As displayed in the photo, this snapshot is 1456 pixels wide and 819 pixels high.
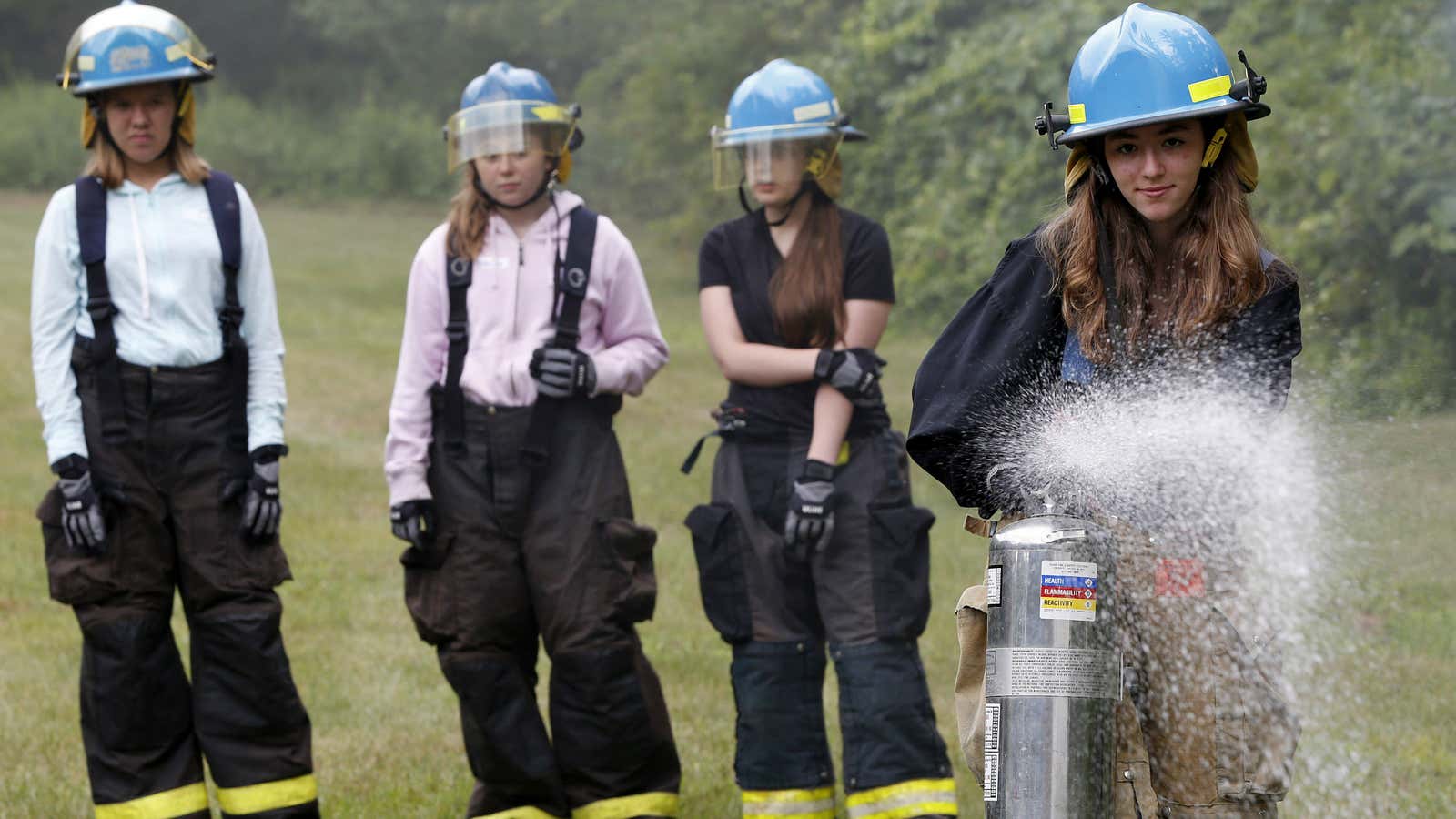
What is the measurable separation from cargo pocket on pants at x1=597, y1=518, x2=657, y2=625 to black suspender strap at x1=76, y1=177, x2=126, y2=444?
1455 millimetres

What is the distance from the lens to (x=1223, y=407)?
3330 mm

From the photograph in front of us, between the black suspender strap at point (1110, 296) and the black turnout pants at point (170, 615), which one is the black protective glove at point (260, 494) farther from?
the black suspender strap at point (1110, 296)

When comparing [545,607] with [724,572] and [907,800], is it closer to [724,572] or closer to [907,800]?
[724,572]

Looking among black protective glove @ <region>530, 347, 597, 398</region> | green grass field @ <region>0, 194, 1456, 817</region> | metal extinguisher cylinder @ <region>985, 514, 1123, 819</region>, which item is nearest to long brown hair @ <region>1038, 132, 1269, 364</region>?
metal extinguisher cylinder @ <region>985, 514, 1123, 819</region>

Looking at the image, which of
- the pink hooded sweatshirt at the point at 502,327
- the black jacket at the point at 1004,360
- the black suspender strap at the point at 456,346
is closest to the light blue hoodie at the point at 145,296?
the pink hooded sweatshirt at the point at 502,327

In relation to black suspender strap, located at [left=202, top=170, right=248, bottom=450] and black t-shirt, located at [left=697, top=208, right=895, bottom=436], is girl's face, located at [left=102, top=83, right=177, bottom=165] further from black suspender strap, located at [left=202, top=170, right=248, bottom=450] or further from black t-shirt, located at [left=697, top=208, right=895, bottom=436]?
black t-shirt, located at [left=697, top=208, right=895, bottom=436]

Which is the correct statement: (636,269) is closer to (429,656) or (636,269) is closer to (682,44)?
(429,656)

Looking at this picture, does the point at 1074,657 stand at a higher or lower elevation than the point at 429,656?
higher

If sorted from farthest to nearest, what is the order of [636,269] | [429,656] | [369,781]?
[429,656] → [369,781] → [636,269]

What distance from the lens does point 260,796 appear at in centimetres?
552

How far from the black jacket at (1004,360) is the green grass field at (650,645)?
1718mm

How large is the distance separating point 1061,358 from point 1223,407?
12.7 inches

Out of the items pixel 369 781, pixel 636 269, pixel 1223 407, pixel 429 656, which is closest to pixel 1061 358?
pixel 1223 407

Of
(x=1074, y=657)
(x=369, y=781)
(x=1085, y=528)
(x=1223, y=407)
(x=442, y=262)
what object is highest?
(x=442, y=262)
